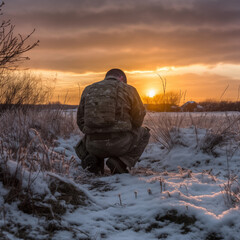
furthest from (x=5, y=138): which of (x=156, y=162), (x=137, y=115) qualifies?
(x=156, y=162)

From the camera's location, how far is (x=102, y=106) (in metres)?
4.25

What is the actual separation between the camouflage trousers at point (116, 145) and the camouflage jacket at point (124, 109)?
13cm

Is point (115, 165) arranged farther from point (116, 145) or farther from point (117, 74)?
point (117, 74)

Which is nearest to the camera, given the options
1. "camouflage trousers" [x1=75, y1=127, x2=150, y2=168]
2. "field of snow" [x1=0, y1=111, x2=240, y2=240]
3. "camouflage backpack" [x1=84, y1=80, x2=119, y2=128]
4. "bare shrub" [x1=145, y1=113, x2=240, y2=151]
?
"field of snow" [x1=0, y1=111, x2=240, y2=240]

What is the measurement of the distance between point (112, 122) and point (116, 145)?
0.38 meters

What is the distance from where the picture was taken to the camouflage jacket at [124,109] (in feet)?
14.2

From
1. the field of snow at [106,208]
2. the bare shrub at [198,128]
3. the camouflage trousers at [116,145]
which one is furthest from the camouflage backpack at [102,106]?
the bare shrub at [198,128]

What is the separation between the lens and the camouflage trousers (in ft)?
14.4

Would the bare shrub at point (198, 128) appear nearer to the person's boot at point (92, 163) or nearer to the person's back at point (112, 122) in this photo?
the person's back at point (112, 122)

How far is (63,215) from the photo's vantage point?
226 centimetres

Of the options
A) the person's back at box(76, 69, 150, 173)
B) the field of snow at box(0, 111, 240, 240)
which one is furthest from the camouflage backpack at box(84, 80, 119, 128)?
the field of snow at box(0, 111, 240, 240)

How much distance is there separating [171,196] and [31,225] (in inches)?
50.3

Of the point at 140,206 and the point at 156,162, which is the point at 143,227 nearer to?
the point at 140,206

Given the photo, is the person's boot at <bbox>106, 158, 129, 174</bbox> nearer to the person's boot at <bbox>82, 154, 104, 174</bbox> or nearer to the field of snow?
the person's boot at <bbox>82, 154, 104, 174</bbox>
